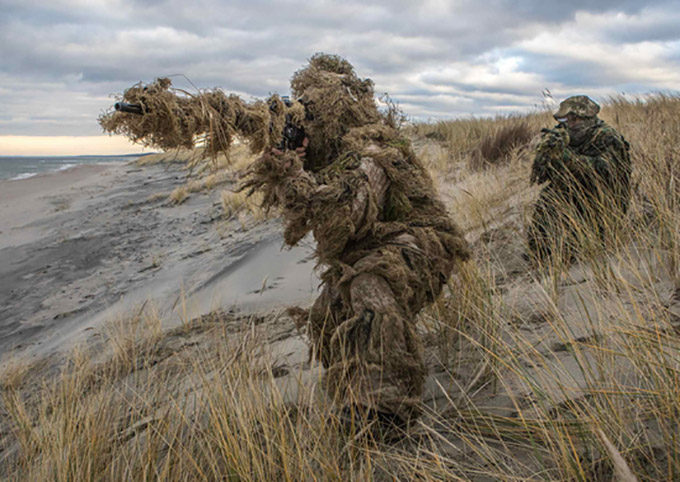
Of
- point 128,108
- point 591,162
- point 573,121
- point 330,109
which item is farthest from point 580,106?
point 128,108

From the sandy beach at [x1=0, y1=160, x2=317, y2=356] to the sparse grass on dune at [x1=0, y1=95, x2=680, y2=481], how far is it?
1032 millimetres

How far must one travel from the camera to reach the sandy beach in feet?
16.9

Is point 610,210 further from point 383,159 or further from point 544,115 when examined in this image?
point 544,115

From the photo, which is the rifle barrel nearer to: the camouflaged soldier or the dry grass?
the camouflaged soldier

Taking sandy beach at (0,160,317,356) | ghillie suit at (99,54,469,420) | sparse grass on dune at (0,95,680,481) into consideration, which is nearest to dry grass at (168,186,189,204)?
sandy beach at (0,160,317,356)

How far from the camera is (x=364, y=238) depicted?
2.30 meters

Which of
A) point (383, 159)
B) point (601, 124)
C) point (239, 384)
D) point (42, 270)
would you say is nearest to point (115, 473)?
point (239, 384)

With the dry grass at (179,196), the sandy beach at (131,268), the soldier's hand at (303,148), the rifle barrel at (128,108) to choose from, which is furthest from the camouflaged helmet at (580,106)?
the dry grass at (179,196)

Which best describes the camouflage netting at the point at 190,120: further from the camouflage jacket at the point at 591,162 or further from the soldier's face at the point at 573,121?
the soldier's face at the point at 573,121

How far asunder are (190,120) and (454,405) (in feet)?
4.93

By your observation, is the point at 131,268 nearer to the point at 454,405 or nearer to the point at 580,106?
the point at 580,106

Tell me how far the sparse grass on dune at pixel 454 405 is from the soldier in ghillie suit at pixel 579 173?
0.15 meters

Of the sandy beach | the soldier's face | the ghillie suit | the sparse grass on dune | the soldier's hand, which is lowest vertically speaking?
the sandy beach

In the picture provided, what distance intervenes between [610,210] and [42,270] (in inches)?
341
